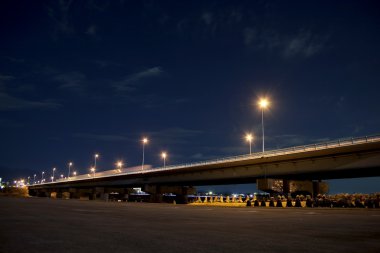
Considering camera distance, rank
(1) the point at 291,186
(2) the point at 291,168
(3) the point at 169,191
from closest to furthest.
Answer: (2) the point at 291,168
(1) the point at 291,186
(3) the point at 169,191

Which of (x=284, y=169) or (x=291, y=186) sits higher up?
(x=284, y=169)

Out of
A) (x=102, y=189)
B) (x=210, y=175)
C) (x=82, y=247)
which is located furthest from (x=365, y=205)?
(x=102, y=189)

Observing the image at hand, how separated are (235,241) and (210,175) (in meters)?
57.4

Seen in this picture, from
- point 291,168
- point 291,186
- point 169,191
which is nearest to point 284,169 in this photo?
point 291,168

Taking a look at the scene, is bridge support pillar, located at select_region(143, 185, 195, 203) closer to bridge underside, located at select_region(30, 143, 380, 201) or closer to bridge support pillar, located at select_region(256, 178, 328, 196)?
bridge underside, located at select_region(30, 143, 380, 201)

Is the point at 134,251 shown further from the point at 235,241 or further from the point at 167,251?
the point at 235,241

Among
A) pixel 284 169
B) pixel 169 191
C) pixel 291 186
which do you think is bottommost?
pixel 169 191

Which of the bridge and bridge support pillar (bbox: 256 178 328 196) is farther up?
the bridge

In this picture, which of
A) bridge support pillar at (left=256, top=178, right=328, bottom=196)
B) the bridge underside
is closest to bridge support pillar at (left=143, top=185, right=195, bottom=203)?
the bridge underside

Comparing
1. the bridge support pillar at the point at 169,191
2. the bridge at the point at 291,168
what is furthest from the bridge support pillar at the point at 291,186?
the bridge support pillar at the point at 169,191

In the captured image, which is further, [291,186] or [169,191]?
[169,191]

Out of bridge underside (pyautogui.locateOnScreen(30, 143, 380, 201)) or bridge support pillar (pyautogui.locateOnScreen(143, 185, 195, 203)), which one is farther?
bridge support pillar (pyautogui.locateOnScreen(143, 185, 195, 203))

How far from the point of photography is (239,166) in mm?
57250

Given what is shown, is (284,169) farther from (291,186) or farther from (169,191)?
(169,191)
